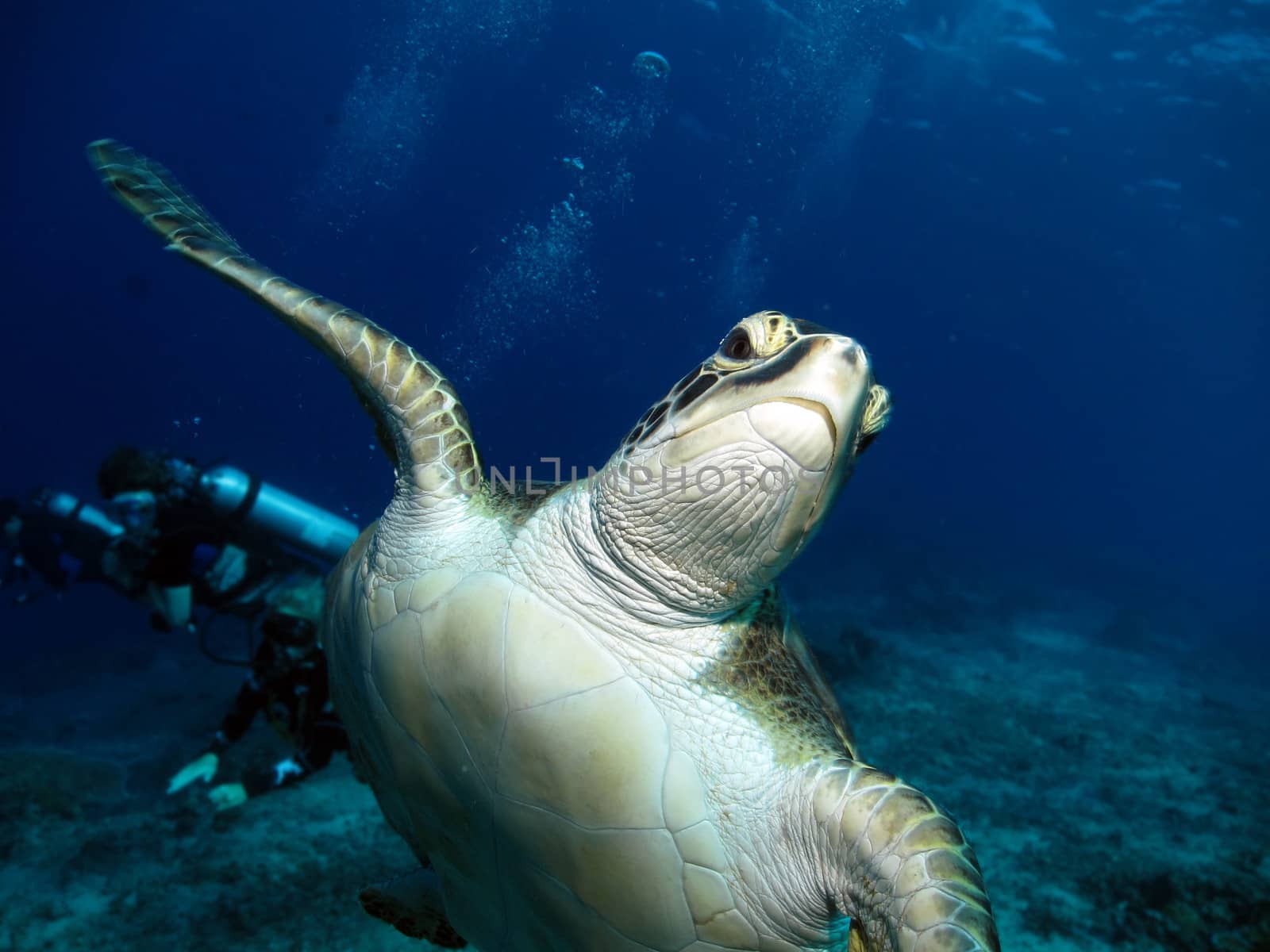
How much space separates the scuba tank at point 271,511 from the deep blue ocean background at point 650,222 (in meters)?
5.23

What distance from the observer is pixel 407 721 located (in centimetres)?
200

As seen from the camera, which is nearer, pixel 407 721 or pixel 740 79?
pixel 407 721

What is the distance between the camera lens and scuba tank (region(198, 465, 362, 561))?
489 centimetres

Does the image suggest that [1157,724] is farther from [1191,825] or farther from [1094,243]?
[1094,243]

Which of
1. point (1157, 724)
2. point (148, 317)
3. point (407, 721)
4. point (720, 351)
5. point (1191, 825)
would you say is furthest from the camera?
point (148, 317)

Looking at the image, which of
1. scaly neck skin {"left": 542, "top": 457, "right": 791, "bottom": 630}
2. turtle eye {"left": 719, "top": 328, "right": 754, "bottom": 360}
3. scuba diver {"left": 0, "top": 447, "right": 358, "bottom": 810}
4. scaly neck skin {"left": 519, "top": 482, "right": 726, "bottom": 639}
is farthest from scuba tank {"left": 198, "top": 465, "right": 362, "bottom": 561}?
turtle eye {"left": 719, "top": 328, "right": 754, "bottom": 360}

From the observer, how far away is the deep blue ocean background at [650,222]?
69.1 ft

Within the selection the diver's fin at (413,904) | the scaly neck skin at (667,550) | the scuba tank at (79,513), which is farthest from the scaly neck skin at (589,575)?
the scuba tank at (79,513)

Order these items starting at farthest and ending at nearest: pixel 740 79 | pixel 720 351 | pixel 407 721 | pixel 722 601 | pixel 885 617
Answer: pixel 740 79 → pixel 885 617 → pixel 407 721 → pixel 722 601 → pixel 720 351

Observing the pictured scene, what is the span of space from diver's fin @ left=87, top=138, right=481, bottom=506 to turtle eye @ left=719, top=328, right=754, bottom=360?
0.99 meters

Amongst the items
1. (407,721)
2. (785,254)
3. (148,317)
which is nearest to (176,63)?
(148,317)

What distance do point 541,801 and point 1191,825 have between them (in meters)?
5.87

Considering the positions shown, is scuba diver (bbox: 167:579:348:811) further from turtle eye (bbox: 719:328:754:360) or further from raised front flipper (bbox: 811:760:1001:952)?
turtle eye (bbox: 719:328:754:360)

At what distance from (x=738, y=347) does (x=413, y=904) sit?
2.57 meters
